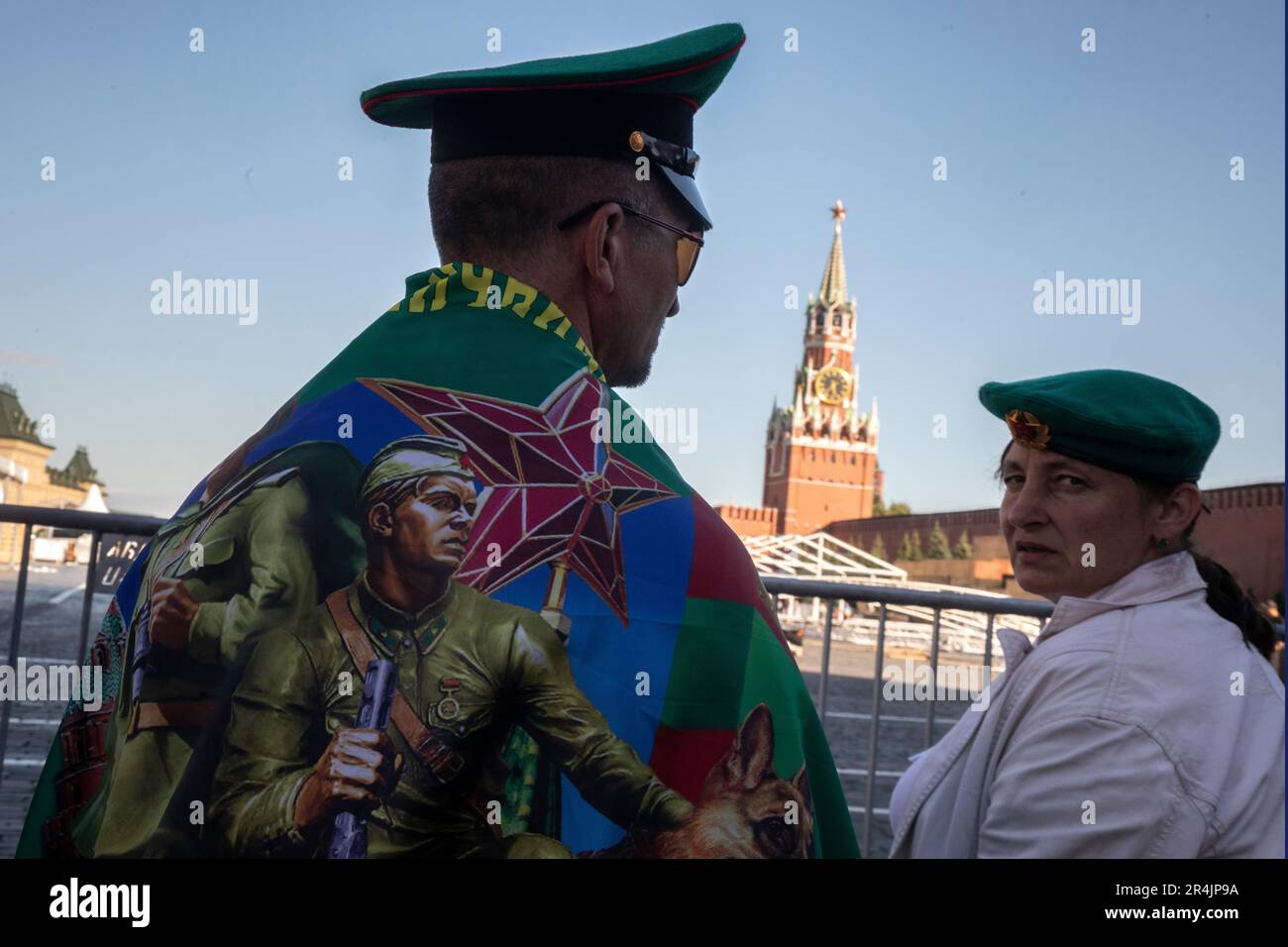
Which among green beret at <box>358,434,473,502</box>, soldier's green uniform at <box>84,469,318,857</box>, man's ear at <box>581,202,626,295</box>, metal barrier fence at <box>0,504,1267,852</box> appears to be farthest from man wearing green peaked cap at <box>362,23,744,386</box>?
metal barrier fence at <box>0,504,1267,852</box>

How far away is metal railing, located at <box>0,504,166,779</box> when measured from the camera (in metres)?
3.64

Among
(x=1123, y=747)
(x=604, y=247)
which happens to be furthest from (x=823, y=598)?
(x=604, y=247)

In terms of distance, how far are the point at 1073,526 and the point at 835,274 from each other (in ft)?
372

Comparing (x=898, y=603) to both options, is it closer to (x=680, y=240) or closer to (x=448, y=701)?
(x=680, y=240)

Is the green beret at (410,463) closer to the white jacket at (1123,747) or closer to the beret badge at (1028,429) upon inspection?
the white jacket at (1123,747)

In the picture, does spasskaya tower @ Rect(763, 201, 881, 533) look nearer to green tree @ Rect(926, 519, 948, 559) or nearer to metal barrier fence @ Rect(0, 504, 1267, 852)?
green tree @ Rect(926, 519, 948, 559)

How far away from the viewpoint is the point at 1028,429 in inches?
89.8

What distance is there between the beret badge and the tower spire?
111 metres

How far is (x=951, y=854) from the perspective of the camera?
1.98 meters

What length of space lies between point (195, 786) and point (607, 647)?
45cm

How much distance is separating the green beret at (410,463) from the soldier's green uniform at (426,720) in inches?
5.1

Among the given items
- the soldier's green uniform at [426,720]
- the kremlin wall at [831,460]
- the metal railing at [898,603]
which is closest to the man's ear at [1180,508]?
the soldier's green uniform at [426,720]

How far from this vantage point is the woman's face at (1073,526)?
221 cm
